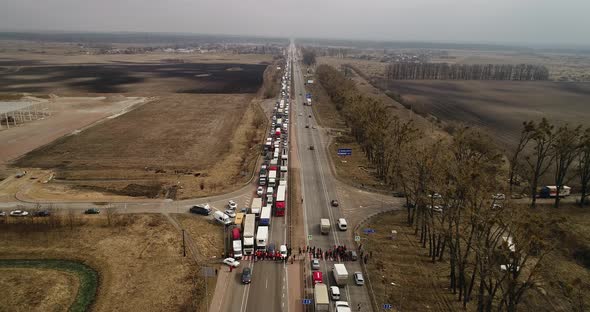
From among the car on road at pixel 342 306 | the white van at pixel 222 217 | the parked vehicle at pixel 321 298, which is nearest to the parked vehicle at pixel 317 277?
the parked vehicle at pixel 321 298

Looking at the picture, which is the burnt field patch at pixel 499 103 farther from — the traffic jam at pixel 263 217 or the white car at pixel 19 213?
the white car at pixel 19 213

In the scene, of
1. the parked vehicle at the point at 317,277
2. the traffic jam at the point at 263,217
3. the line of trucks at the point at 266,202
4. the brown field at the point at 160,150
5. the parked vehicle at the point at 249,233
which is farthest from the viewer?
the brown field at the point at 160,150

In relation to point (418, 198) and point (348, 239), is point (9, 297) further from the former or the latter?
point (418, 198)

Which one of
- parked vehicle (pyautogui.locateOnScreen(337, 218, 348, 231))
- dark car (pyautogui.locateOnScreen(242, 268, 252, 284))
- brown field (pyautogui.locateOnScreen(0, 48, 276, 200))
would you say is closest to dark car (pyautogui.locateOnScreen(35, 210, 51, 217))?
brown field (pyautogui.locateOnScreen(0, 48, 276, 200))

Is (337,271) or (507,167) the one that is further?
(507,167)

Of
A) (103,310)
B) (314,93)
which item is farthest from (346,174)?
(314,93)

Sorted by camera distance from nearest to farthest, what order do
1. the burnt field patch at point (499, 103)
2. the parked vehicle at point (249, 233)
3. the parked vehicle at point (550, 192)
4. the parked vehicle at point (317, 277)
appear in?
the parked vehicle at point (317, 277)
the parked vehicle at point (249, 233)
the parked vehicle at point (550, 192)
the burnt field patch at point (499, 103)

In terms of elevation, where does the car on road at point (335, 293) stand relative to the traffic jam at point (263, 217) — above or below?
below
